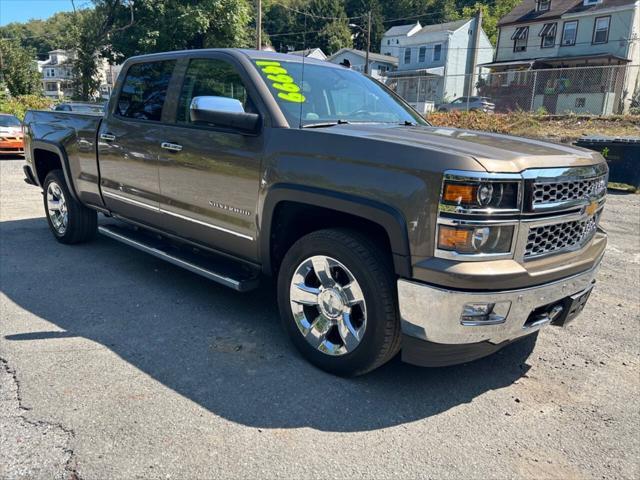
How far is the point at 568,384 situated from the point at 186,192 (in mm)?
3021

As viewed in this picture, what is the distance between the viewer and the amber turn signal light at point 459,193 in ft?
8.40

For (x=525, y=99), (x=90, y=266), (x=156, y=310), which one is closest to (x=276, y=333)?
(x=156, y=310)

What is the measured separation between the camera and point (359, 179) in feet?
9.68

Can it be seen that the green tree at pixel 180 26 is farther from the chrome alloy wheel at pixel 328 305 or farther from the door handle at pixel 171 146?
the chrome alloy wheel at pixel 328 305

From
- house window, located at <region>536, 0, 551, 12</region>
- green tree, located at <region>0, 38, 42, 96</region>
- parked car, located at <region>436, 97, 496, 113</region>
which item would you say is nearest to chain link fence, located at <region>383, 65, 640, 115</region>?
parked car, located at <region>436, 97, 496, 113</region>

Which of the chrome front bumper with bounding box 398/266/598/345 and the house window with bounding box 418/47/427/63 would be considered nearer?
the chrome front bumper with bounding box 398/266/598/345

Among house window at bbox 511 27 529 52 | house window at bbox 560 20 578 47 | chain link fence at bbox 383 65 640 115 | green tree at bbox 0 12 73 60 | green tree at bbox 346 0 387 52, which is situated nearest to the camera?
chain link fence at bbox 383 65 640 115

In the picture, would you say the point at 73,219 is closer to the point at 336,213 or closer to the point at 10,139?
the point at 336,213

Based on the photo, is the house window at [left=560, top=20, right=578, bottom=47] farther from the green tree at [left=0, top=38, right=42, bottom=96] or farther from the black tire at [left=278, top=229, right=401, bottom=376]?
the black tire at [left=278, top=229, right=401, bottom=376]

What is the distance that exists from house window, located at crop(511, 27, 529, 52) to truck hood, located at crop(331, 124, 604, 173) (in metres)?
41.8

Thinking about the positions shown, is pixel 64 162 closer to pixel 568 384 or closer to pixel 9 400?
pixel 9 400

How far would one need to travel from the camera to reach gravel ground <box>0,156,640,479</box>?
253 cm

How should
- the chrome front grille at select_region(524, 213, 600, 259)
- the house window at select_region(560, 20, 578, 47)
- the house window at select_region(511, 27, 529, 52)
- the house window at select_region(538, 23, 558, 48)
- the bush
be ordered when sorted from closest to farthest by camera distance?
the chrome front grille at select_region(524, 213, 600, 259), the bush, the house window at select_region(560, 20, 578, 47), the house window at select_region(538, 23, 558, 48), the house window at select_region(511, 27, 529, 52)

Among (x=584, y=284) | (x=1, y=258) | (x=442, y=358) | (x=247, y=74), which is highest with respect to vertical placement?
(x=247, y=74)
